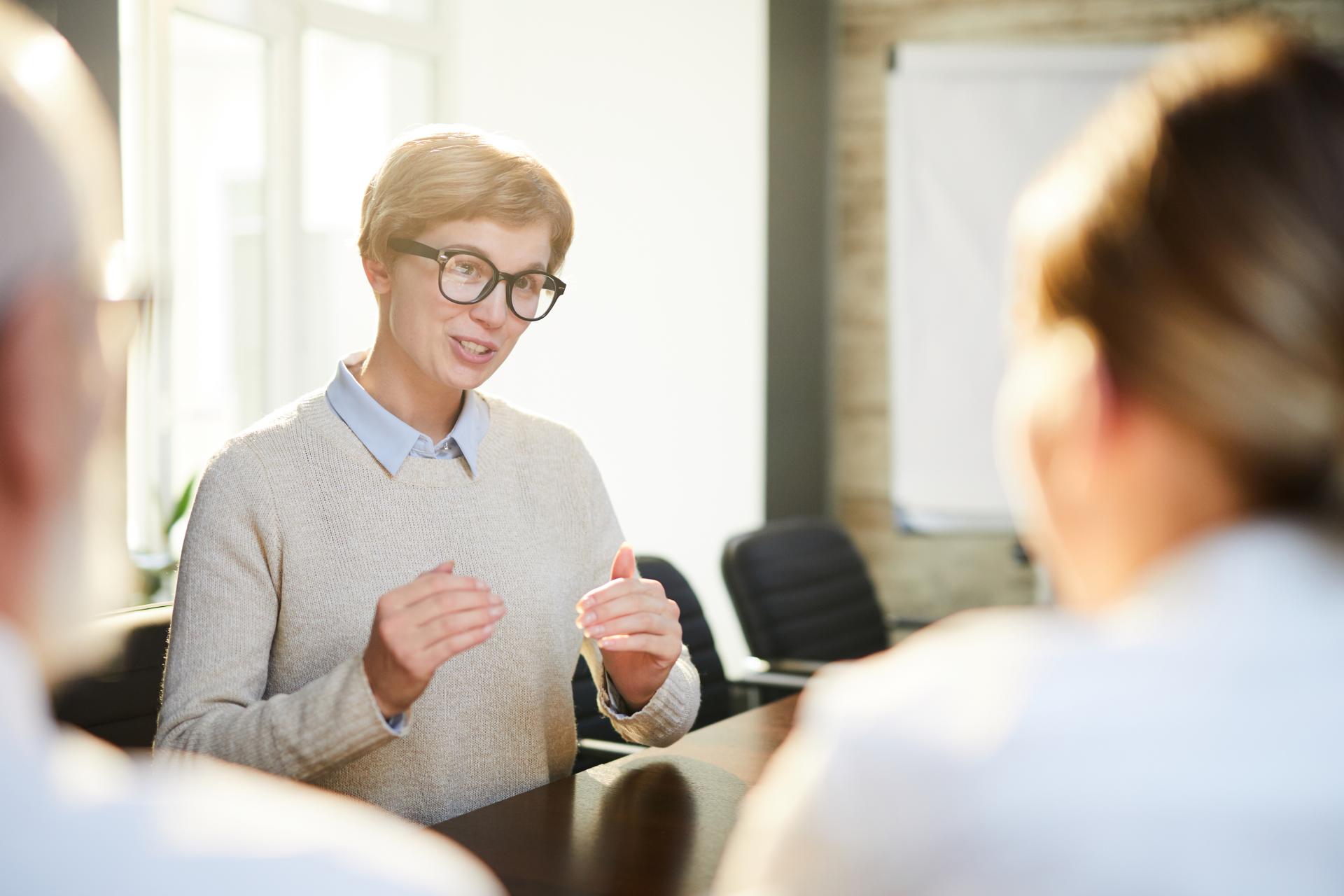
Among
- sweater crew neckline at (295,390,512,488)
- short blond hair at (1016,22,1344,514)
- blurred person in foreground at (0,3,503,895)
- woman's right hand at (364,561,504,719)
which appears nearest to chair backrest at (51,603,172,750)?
sweater crew neckline at (295,390,512,488)

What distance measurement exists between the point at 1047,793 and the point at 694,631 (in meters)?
2.21

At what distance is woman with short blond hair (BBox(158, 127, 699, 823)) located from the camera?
5.15ft

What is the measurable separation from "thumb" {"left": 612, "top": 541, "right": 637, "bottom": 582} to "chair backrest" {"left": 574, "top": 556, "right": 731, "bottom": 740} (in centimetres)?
79

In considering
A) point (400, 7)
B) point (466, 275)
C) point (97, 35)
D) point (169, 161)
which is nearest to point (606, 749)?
point (466, 275)

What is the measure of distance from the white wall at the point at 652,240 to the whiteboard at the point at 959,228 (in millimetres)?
613

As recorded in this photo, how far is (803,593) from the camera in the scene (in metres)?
3.03

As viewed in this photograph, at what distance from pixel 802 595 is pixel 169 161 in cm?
272

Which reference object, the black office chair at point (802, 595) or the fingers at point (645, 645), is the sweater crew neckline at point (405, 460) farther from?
the black office chair at point (802, 595)

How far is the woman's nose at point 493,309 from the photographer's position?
1778 mm

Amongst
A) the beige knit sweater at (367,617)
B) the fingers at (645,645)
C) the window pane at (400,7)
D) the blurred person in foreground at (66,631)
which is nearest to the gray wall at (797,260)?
the window pane at (400,7)

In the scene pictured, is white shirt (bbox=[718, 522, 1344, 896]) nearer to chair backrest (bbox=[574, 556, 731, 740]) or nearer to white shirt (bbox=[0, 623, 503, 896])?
white shirt (bbox=[0, 623, 503, 896])

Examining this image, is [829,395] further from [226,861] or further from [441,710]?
Answer: [226,861]

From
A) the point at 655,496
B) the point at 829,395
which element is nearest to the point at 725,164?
the point at 829,395

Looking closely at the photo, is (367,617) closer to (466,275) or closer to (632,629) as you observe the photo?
(632,629)
